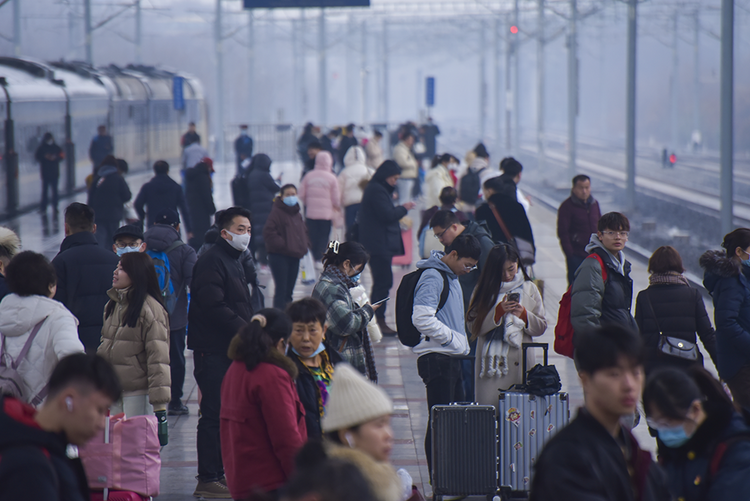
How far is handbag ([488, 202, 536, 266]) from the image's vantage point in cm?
978

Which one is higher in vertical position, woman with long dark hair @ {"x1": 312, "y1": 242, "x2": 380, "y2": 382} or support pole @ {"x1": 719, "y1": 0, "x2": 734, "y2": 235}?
support pole @ {"x1": 719, "y1": 0, "x2": 734, "y2": 235}

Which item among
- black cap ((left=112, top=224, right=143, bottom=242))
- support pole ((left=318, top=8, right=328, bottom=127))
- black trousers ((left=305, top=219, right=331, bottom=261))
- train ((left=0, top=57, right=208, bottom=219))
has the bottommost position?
black trousers ((left=305, top=219, right=331, bottom=261))

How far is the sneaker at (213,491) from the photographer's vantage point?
5984mm

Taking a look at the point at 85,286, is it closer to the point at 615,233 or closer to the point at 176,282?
the point at 176,282

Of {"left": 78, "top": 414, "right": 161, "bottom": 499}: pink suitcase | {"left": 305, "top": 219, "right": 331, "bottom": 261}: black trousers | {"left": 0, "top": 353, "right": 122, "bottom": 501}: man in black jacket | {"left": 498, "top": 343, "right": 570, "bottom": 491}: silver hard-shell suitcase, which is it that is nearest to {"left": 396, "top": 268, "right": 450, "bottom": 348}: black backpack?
{"left": 498, "top": 343, "right": 570, "bottom": 491}: silver hard-shell suitcase

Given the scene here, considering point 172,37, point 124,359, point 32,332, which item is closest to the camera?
A: point 32,332

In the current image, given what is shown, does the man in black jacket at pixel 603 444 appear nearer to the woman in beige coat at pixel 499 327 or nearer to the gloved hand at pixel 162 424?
the woman in beige coat at pixel 499 327

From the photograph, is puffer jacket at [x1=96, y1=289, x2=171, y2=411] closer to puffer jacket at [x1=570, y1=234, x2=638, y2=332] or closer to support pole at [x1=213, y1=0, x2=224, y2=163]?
puffer jacket at [x1=570, y1=234, x2=638, y2=332]

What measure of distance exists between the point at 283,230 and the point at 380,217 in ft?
3.67

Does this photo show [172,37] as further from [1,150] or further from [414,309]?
[414,309]

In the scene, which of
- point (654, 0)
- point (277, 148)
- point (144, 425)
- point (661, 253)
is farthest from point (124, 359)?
point (654, 0)

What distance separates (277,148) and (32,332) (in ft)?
110

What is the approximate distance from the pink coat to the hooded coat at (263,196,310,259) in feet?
7.64

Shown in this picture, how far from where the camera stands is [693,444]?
3451 mm
